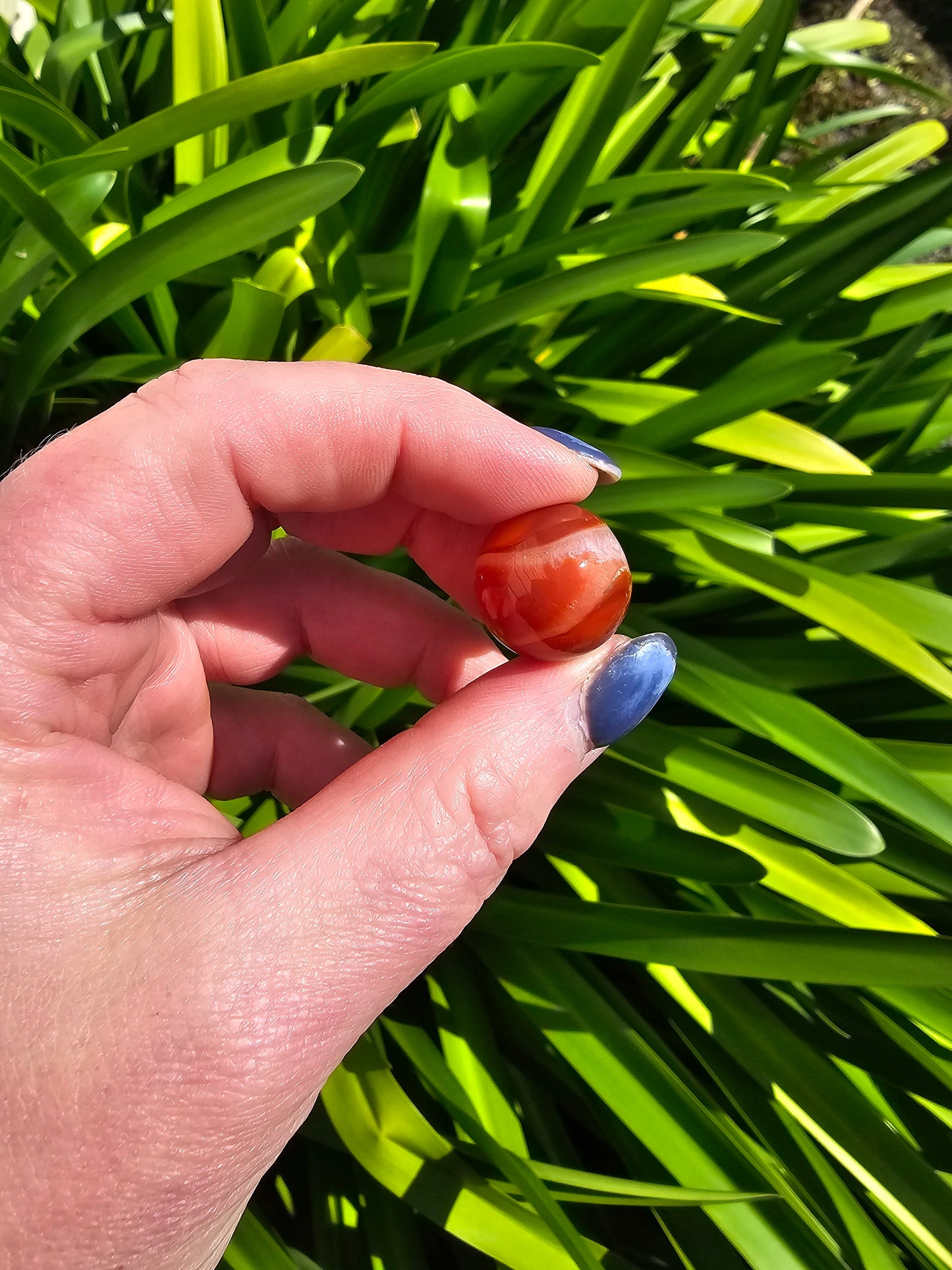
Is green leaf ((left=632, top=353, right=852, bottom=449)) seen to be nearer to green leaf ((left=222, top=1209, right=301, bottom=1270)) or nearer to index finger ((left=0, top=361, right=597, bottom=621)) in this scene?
index finger ((left=0, top=361, right=597, bottom=621))

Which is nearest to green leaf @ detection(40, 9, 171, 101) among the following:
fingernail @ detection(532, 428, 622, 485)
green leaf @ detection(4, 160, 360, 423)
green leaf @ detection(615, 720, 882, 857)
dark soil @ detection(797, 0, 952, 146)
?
green leaf @ detection(4, 160, 360, 423)

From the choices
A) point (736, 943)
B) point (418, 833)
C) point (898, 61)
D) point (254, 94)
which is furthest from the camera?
point (898, 61)

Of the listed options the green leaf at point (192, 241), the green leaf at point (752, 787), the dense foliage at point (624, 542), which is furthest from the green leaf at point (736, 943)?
the green leaf at point (192, 241)

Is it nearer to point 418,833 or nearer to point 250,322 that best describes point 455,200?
point 250,322

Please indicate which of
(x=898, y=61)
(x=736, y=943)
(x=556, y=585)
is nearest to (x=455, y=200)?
(x=556, y=585)

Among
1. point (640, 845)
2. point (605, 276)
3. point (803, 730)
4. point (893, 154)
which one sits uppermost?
point (893, 154)

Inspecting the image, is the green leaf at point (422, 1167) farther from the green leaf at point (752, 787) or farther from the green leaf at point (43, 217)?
the green leaf at point (43, 217)

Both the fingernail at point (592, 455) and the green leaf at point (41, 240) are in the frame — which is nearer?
the fingernail at point (592, 455)
